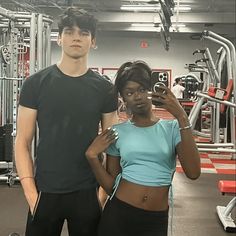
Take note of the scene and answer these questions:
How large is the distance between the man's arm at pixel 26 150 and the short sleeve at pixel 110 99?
0.92ft

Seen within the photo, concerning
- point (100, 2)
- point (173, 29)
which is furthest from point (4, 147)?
point (173, 29)

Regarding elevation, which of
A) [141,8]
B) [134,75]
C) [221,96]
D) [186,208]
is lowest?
[186,208]

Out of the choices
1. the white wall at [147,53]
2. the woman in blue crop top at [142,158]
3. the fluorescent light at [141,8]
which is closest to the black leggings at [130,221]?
the woman in blue crop top at [142,158]

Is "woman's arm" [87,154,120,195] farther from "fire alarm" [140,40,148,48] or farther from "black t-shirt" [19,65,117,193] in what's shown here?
"fire alarm" [140,40,148,48]

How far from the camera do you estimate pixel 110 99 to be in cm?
168

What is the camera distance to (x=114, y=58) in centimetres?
1758

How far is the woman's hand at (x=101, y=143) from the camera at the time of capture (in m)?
1.57

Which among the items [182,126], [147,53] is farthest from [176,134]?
[147,53]

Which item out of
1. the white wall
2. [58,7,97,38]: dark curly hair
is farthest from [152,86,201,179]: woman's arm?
the white wall

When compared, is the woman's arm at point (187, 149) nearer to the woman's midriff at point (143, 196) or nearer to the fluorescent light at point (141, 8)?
the woman's midriff at point (143, 196)

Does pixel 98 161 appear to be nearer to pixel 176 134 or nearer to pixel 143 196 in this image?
pixel 143 196

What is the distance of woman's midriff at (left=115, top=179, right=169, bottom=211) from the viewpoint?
157 centimetres

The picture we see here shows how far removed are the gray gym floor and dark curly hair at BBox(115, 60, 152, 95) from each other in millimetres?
2210

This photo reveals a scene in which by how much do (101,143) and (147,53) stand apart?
1630 centimetres
